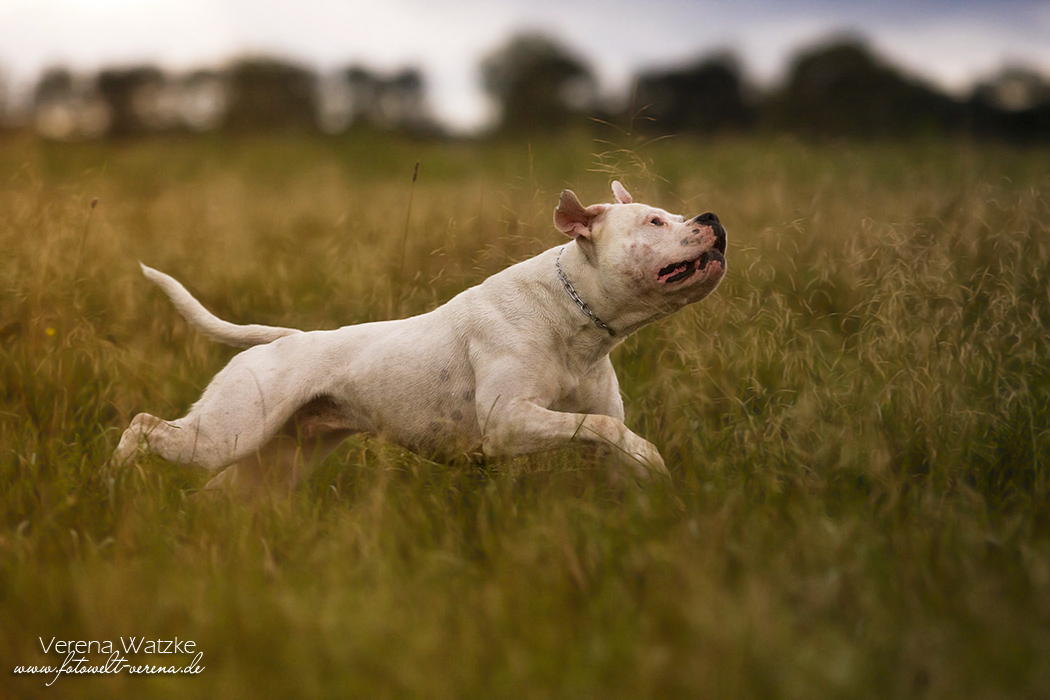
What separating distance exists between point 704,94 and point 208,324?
23.6 metres

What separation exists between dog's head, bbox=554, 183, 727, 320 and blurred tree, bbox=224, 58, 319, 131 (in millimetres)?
21758

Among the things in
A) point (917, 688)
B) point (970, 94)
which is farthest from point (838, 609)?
point (970, 94)

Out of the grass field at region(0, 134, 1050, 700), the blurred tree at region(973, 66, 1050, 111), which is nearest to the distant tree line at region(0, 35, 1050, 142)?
the blurred tree at region(973, 66, 1050, 111)

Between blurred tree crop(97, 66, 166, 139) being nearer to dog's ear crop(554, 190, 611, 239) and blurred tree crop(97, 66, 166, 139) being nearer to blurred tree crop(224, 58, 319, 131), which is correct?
blurred tree crop(224, 58, 319, 131)

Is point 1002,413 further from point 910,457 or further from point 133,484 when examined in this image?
point 133,484

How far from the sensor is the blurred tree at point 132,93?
2498 cm

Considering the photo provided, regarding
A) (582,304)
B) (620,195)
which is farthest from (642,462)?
(620,195)

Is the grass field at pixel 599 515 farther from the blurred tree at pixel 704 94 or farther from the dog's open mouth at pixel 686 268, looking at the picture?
the blurred tree at pixel 704 94

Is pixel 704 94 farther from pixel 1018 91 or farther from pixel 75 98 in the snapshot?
pixel 75 98

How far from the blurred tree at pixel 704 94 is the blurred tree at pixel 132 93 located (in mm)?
14990

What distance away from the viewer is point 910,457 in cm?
306

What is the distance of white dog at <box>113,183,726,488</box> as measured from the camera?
10.1 feet

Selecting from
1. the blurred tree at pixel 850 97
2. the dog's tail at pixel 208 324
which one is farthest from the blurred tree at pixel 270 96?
the dog's tail at pixel 208 324

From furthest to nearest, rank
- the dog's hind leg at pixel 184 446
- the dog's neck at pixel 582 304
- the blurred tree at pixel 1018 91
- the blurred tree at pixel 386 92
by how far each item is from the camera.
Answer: the blurred tree at pixel 386 92
the blurred tree at pixel 1018 91
the dog's hind leg at pixel 184 446
the dog's neck at pixel 582 304
